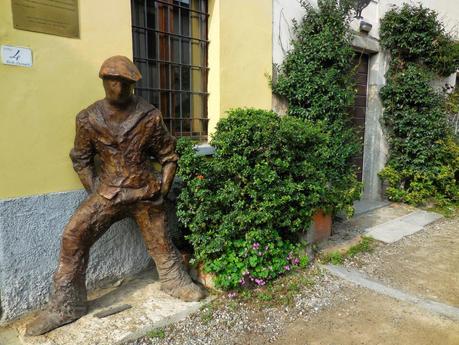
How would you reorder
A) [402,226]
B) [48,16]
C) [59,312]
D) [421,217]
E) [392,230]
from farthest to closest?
[421,217], [402,226], [392,230], [48,16], [59,312]

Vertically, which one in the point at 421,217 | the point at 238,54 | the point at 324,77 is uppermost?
the point at 238,54

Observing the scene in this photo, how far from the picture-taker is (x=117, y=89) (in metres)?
2.74

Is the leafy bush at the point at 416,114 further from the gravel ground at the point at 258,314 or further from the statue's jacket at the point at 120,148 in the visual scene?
the statue's jacket at the point at 120,148

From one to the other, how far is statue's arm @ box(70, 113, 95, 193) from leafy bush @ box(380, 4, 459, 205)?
542 centimetres

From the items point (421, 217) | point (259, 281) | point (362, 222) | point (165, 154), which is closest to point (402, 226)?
point (362, 222)

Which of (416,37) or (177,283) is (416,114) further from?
(177,283)

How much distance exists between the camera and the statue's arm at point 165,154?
3113 mm

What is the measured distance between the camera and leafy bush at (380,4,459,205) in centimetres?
640

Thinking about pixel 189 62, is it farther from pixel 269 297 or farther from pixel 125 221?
pixel 269 297

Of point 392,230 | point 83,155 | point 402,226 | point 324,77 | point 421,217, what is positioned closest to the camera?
point 83,155

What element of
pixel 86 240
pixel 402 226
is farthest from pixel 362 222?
pixel 86 240

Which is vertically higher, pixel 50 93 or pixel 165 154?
pixel 50 93

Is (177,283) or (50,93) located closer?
(50,93)

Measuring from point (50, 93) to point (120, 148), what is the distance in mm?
712
